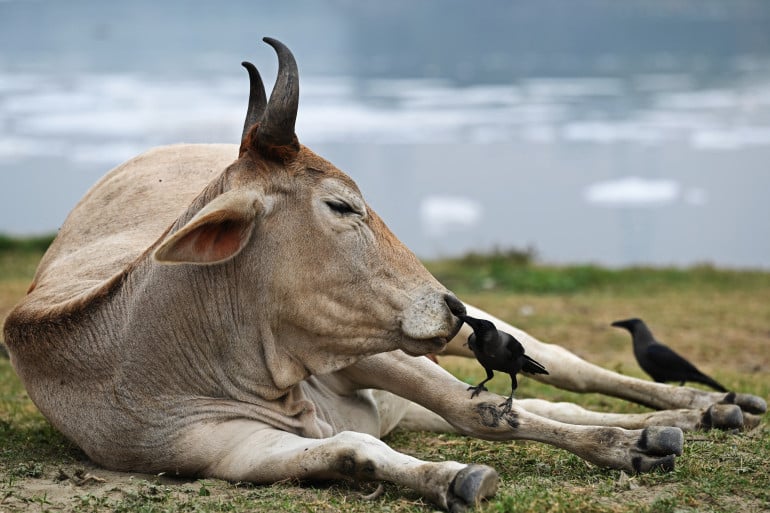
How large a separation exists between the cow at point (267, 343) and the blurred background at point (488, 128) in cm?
941

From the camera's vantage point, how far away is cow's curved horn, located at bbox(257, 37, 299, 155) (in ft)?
15.2

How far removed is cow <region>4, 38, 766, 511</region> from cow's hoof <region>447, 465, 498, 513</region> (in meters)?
0.04

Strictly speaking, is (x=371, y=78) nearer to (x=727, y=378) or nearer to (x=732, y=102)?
(x=732, y=102)

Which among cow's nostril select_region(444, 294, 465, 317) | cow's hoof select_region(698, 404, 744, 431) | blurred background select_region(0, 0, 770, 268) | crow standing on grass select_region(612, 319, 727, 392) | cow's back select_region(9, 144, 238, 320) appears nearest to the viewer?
cow's nostril select_region(444, 294, 465, 317)

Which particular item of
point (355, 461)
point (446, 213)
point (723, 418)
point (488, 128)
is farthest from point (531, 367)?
point (488, 128)

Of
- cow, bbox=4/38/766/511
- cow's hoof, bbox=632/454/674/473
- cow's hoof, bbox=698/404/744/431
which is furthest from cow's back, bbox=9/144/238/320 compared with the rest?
cow's hoof, bbox=698/404/744/431

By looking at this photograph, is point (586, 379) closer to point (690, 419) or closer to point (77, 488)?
point (690, 419)

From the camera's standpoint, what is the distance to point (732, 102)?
105 feet

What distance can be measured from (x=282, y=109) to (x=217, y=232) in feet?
1.82

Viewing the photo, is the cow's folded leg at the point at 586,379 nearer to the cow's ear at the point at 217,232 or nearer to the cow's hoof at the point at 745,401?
the cow's hoof at the point at 745,401

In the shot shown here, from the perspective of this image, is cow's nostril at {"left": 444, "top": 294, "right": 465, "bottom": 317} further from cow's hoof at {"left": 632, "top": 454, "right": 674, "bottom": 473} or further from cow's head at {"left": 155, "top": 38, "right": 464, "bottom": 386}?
cow's hoof at {"left": 632, "top": 454, "right": 674, "bottom": 473}

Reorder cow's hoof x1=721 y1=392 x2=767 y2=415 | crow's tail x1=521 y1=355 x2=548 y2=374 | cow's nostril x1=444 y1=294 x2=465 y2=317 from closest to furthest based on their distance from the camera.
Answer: cow's nostril x1=444 y1=294 x2=465 y2=317, crow's tail x1=521 y1=355 x2=548 y2=374, cow's hoof x1=721 y1=392 x2=767 y2=415

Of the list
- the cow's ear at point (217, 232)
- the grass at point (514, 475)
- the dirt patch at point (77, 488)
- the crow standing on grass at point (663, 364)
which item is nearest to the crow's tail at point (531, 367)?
the grass at point (514, 475)

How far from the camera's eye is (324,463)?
4551 mm
